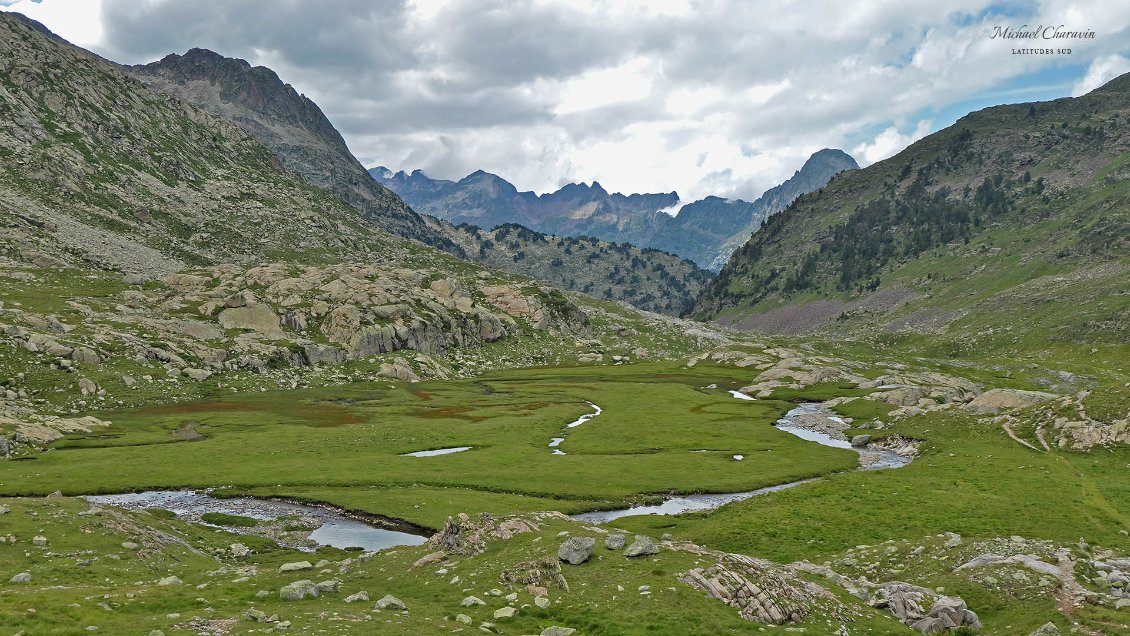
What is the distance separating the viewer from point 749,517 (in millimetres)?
51688

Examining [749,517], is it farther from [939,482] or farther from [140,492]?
[140,492]

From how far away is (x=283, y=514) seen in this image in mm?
58844

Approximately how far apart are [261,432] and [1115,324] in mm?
231430

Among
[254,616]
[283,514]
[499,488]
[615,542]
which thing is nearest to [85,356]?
[283,514]

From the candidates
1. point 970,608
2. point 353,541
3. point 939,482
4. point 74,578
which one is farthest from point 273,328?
point 970,608

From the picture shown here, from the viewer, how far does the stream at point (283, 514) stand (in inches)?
2015

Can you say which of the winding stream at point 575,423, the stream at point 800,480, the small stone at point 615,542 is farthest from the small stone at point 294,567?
the winding stream at point 575,423

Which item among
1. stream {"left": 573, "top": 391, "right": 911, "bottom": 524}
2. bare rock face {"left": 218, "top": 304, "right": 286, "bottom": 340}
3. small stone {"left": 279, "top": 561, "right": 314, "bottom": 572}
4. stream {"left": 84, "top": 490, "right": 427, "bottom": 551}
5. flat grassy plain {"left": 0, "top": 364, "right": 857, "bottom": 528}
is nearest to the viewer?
small stone {"left": 279, "top": 561, "right": 314, "bottom": 572}

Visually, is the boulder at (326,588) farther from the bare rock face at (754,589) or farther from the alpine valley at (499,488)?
the bare rock face at (754,589)

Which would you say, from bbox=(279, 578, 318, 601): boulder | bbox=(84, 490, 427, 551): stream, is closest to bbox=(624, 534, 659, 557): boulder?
bbox=(279, 578, 318, 601): boulder

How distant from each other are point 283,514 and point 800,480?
54.0 m

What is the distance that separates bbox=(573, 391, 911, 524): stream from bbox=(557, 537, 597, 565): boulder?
25.6 meters

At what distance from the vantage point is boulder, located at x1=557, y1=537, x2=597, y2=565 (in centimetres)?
3164

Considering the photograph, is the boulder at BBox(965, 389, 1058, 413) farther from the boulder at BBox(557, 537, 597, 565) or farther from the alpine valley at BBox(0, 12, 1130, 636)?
the boulder at BBox(557, 537, 597, 565)
